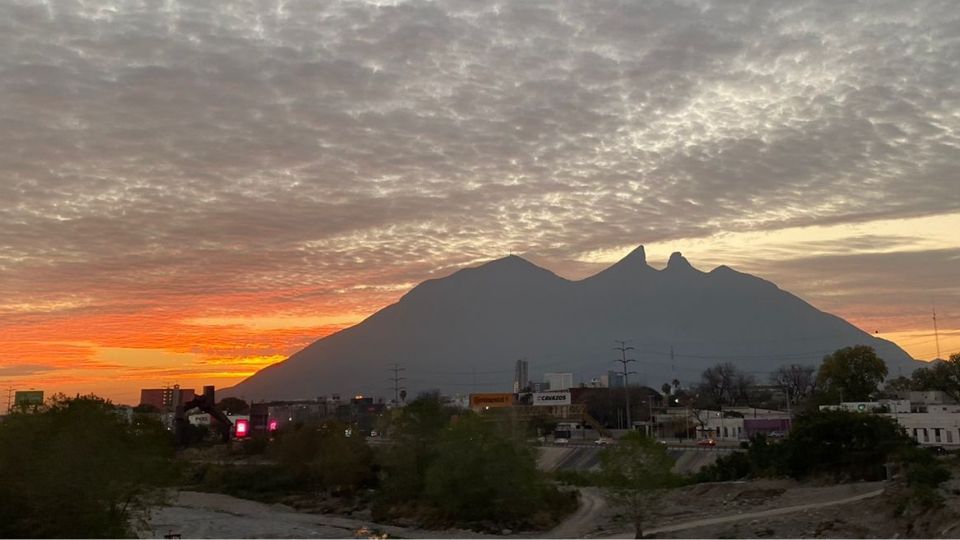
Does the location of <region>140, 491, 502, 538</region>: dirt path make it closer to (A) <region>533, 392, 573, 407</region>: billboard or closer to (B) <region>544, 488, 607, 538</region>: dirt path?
(B) <region>544, 488, 607, 538</region>: dirt path

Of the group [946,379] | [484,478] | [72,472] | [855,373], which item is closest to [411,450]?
[484,478]

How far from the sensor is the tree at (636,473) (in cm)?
5528

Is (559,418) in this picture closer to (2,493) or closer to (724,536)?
(724,536)

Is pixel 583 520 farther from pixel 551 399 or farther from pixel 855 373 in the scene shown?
pixel 551 399

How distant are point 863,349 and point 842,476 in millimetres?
87335

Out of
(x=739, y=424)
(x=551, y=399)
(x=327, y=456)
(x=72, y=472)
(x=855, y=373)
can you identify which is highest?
(x=855, y=373)

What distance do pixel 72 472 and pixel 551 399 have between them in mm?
143127

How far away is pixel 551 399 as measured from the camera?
181 m

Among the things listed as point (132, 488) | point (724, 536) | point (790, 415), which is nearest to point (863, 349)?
point (790, 415)

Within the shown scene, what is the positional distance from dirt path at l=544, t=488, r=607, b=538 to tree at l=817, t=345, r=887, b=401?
7671 cm

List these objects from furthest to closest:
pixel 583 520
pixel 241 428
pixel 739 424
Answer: pixel 241 428
pixel 739 424
pixel 583 520

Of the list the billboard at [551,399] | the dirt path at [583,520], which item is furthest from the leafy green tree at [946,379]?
the dirt path at [583,520]

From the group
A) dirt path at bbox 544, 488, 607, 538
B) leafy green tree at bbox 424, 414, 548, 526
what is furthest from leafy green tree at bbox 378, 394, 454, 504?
dirt path at bbox 544, 488, 607, 538

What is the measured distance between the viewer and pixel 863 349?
149500mm
